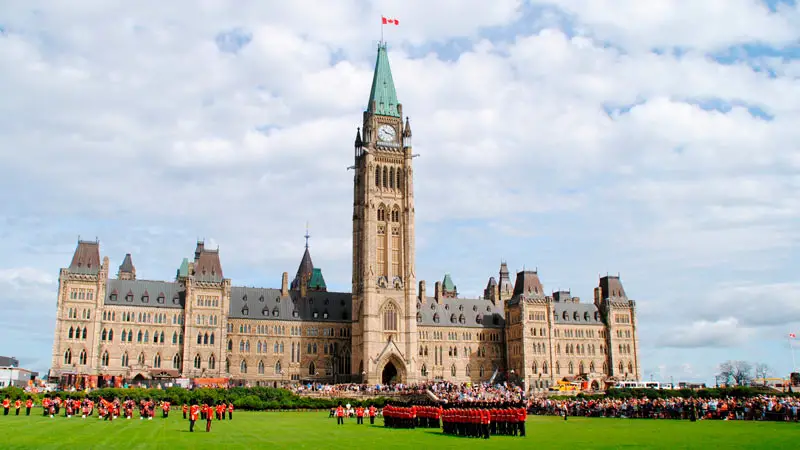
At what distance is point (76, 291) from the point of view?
10606 cm

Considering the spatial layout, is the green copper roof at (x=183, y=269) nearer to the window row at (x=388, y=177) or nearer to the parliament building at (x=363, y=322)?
the parliament building at (x=363, y=322)

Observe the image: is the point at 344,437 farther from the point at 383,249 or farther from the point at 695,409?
the point at 383,249

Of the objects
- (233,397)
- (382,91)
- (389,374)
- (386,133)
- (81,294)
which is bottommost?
(233,397)

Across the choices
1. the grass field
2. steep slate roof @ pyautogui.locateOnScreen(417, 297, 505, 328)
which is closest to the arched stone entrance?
Answer: steep slate roof @ pyautogui.locateOnScreen(417, 297, 505, 328)

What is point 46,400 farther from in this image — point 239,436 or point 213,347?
point 213,347

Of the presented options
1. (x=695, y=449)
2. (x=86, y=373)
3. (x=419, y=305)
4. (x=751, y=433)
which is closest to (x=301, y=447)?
(x=695, y=449)

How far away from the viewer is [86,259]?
108312 mm

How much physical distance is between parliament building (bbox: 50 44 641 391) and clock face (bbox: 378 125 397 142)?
0.24 m

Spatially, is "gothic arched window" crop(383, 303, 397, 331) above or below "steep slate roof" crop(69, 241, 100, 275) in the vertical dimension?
below

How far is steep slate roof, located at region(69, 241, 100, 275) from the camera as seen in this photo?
352 feet

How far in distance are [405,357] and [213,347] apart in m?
28.8

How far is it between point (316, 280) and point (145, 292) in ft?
140

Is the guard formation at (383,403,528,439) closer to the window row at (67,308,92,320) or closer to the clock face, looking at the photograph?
the window row at (67,308,92,320)

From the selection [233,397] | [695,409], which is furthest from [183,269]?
[695,409]
